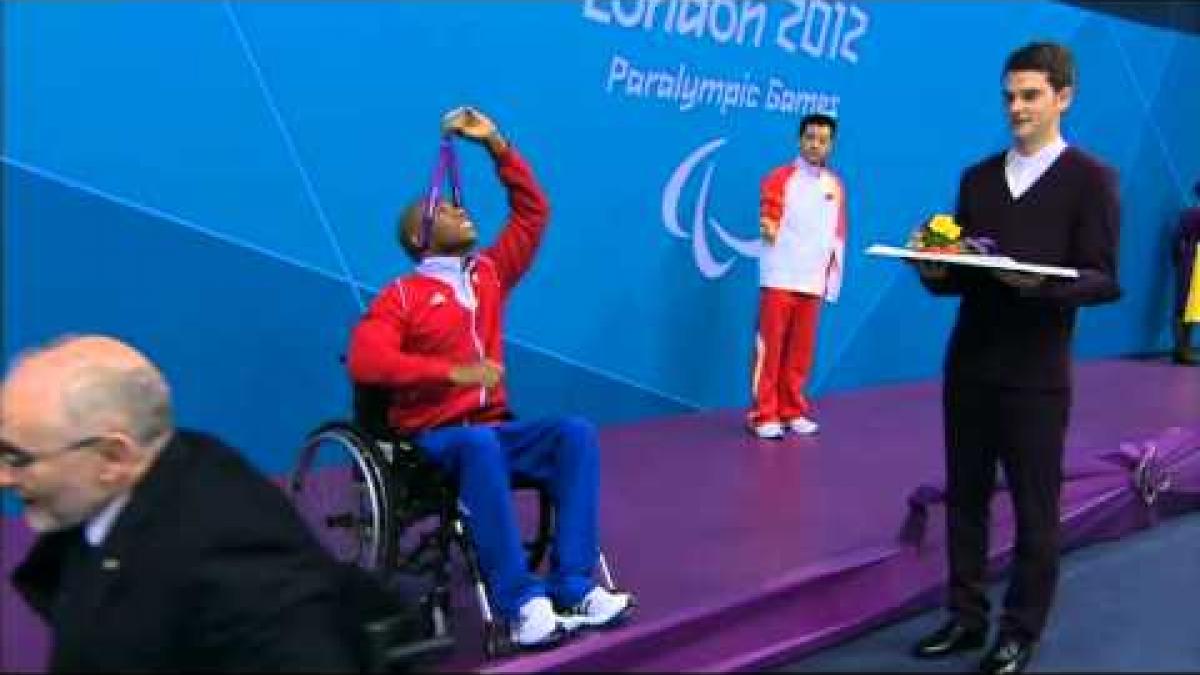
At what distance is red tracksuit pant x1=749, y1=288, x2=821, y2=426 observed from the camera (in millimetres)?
5402

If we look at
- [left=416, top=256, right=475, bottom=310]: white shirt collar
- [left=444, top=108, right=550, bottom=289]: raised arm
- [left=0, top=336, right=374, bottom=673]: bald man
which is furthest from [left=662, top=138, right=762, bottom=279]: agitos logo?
[left=0, top=336, right=374, bottom=673]: bald man

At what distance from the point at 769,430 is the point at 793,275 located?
0.60 meters

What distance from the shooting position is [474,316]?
3199 millimetres

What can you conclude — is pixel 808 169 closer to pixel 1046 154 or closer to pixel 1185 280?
pixel 1046 154

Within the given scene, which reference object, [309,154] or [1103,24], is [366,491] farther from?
[1103,24]

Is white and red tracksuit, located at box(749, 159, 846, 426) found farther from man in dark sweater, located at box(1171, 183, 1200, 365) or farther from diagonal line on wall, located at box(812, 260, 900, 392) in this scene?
man in dark sweater, located at box(1171, 183, 1200, 365)

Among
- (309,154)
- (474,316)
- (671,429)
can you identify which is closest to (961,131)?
(671,429)

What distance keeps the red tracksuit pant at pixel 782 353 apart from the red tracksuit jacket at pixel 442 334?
218cm

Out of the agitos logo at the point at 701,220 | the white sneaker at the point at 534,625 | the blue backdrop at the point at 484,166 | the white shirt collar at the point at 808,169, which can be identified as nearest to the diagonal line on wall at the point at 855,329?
the blue backdrop at the point at 484,166

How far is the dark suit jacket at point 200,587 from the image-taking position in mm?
1783

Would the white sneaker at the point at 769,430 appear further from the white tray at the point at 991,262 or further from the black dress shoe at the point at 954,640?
the white tray at the point at 991,262

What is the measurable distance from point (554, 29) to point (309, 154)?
111 centimetres

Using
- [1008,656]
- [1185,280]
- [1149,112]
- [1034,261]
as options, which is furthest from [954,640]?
[1149,112]

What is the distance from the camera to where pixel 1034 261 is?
2914 millimetres
